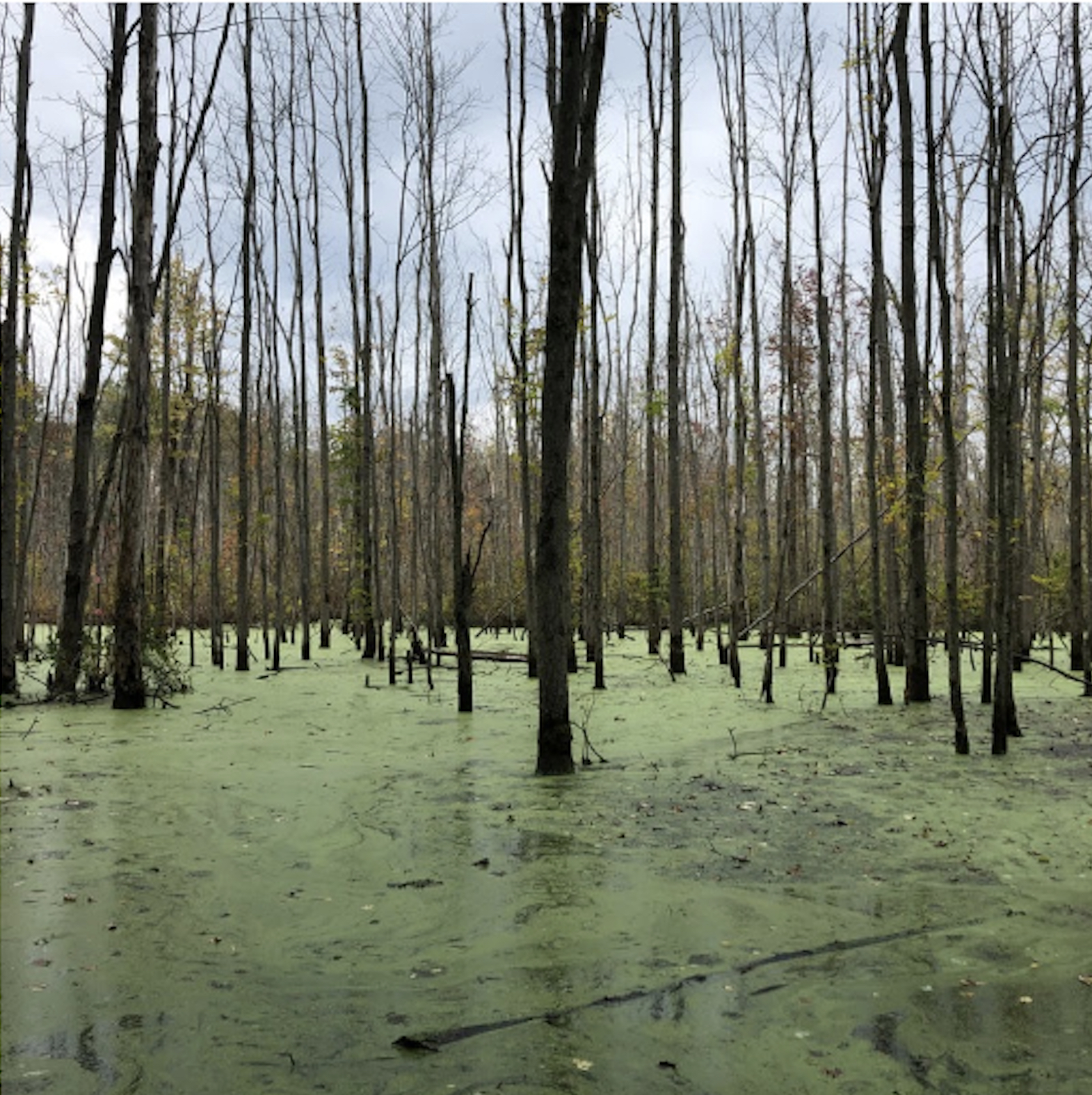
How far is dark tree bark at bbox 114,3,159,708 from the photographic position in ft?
24.7

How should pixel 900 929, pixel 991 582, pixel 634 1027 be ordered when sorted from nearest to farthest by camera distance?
pixel 634 1027, pixel 900 929, pixel 991 582

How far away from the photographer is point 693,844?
378 cm

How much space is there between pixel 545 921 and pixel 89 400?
6.85 m

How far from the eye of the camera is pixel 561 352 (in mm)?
4949

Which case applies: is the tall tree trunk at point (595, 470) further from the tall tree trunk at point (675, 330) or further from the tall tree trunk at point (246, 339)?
the tall tree trunk at point (246, 339)

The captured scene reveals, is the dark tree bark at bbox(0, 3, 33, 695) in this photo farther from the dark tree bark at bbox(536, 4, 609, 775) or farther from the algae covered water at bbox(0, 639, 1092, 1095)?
the dark tree bark at bbox(536, 4, 609, 775)

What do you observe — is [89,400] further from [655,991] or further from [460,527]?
[655,991]

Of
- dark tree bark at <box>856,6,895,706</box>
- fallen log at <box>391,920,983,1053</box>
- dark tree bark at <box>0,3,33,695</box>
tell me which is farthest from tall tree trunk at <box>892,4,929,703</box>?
dark tree bark at <box>0,3,33,695</box>

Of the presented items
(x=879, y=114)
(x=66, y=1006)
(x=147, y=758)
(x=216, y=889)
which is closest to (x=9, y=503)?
(x=147, y=758)

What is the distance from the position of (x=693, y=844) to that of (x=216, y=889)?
1.84 meters

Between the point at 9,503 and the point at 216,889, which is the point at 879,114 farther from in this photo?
the point at 9,503

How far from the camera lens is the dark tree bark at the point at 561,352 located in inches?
195

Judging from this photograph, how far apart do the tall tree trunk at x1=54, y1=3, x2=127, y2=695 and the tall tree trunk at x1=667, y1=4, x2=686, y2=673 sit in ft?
17.8

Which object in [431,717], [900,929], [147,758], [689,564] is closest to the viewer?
[900,929]
